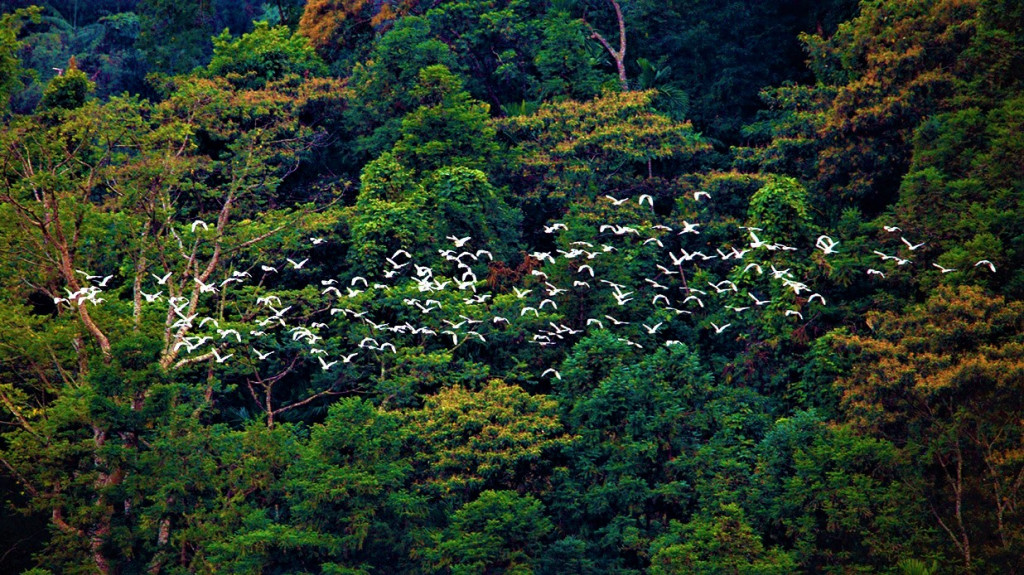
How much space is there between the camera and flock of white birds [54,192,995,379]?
73.9ft

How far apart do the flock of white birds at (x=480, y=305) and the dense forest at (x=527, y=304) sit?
3.2 inches

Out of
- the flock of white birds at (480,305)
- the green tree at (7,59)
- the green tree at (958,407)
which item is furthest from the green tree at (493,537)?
the green tree at (7,59)

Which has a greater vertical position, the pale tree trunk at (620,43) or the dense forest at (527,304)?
the pale tree trunk at (620,43)

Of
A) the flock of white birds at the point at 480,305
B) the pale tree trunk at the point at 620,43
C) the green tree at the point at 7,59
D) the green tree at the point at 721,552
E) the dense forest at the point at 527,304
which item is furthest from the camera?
the pale tree trunk at the point at 620,43

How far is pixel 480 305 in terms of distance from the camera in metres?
23.0

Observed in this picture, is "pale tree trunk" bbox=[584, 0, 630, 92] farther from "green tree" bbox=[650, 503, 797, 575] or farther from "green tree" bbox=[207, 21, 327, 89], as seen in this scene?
"green tree" bbox=[650, 503, 797, 575]

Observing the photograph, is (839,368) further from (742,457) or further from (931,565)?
(931,565)

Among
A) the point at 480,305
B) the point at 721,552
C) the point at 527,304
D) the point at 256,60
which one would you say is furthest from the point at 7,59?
the point at 721,552

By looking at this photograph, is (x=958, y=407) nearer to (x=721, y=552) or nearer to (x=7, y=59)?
(x=721, y=552)

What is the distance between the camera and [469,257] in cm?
2395

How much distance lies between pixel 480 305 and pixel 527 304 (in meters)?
0.80

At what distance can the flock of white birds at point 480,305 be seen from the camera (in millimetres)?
22516

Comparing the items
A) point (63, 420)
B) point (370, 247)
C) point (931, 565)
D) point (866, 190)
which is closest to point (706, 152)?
point (866, 190)

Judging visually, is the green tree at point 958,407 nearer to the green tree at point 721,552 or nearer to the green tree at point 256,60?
the green tree at point 721,552
